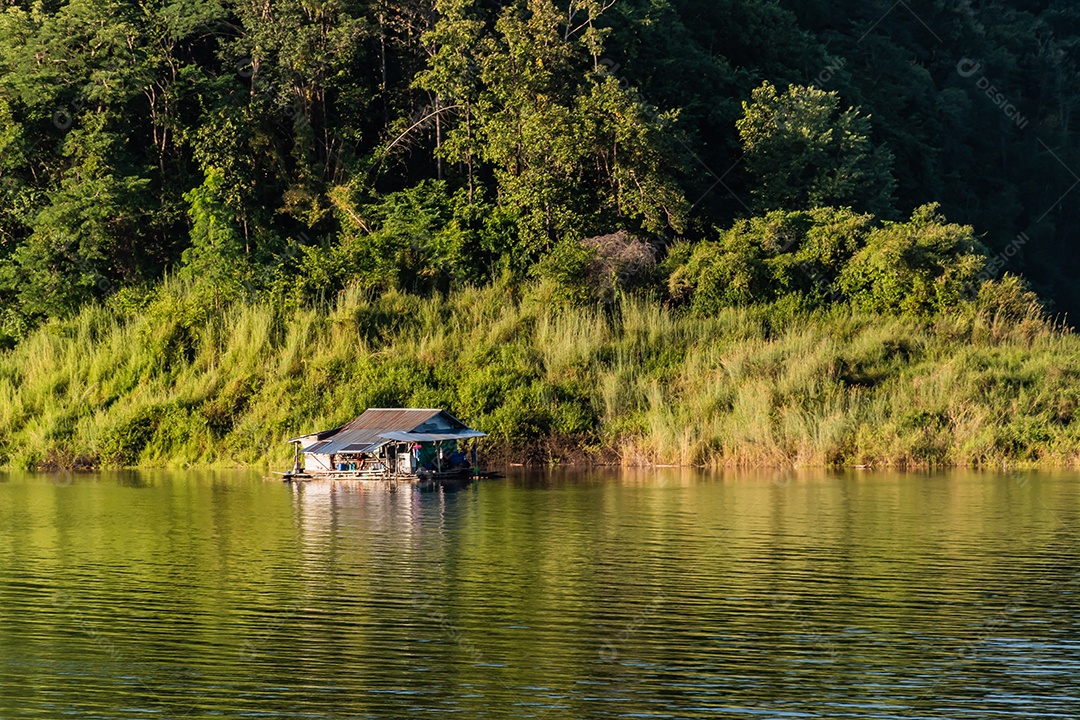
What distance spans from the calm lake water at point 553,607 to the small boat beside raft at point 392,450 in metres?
5.80

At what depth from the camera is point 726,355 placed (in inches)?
1660

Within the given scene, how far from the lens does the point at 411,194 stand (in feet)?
161

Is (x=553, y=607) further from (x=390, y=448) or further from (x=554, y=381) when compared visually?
(x=554, y=381)

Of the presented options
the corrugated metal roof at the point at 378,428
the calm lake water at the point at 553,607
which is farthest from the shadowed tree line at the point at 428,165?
the calm lake water at the point at 553,607

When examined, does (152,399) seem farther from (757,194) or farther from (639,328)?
(757,194)

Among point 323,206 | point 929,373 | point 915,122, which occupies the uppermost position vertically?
point 915,122

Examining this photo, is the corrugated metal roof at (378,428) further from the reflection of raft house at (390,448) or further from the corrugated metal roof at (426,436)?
the corrugated metal roof at (426,436)

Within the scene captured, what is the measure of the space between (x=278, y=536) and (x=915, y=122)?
151 ft

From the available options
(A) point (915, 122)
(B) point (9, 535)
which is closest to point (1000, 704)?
(B) point (9, 535)

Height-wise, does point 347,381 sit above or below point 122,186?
below

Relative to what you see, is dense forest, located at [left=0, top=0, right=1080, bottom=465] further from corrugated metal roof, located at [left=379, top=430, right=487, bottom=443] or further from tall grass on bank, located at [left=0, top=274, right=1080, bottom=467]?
corrugated metal roof, located at [left=379, top=430, right=487, bottom=443]

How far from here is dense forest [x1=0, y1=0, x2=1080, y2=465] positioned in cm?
4444

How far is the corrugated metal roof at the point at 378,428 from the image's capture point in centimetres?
3650

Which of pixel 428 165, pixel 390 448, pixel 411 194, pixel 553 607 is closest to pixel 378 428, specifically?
pixel 390 448
